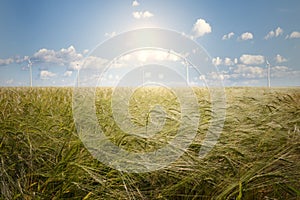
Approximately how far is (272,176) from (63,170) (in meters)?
0.78

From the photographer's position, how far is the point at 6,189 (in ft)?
3.65

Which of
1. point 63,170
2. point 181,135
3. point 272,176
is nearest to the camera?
point 272,176

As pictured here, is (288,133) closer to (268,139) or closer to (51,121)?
(268,139)

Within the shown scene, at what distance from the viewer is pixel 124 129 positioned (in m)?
2.07

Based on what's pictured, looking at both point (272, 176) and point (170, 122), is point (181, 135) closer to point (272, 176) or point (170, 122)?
point (170, 122)

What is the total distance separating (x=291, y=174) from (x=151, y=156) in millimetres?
608

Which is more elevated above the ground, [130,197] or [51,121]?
[51,121]

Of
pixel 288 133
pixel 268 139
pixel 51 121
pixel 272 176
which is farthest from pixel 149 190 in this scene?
pixel 51 121

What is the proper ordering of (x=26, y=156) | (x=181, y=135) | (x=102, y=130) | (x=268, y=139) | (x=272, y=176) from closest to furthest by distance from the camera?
1. (x=272, y=176)
2. (x=26, y=156)
3. (x=268, y=139)
4. (x=181, y=135)
5. (x=102, y=130)

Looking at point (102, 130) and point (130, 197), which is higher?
point (102, 130)

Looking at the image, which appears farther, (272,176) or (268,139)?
(268,139)

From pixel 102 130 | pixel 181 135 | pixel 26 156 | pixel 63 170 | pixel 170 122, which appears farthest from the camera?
pixel 170 122

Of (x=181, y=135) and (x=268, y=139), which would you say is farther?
(x=181, y=135)

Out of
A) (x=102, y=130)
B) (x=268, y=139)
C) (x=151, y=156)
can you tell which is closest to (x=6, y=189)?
(x=151, y=156)
